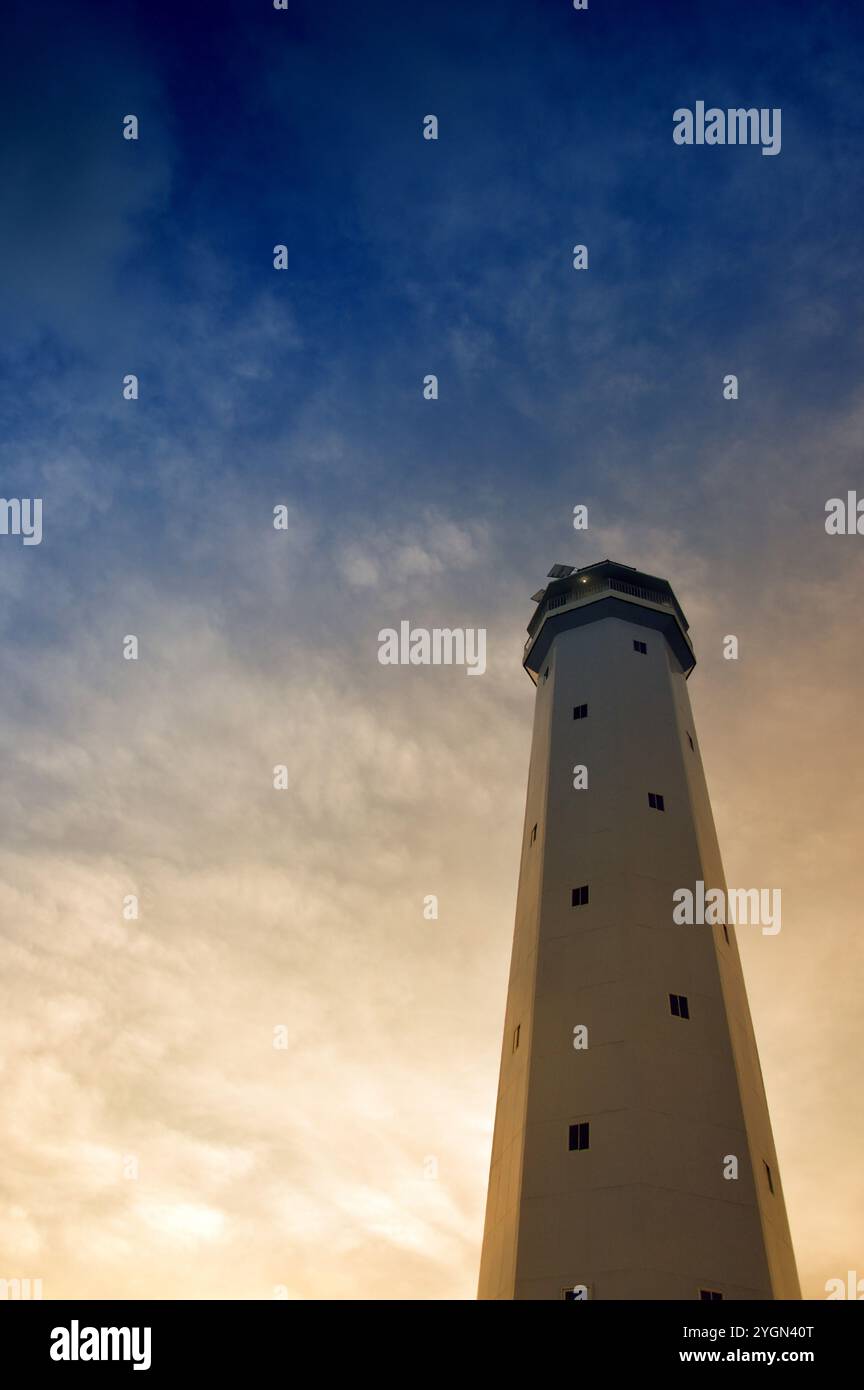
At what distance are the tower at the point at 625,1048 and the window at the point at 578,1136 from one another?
7 centimetres

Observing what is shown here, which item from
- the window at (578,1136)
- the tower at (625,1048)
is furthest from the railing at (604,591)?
the window at (578,1136)

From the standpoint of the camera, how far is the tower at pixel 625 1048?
93.5 ft

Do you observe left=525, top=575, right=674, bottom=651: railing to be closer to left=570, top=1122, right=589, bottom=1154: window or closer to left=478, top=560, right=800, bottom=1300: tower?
left=478, top=560, right=800, bottom=1300: tower

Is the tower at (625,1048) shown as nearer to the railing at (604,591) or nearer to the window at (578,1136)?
the window at (578,1136)

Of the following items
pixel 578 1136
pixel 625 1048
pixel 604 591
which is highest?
pixel 604 591

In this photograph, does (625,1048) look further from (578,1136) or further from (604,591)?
A: (604,591)

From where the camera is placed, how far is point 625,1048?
3192 centimetres

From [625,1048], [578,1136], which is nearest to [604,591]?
[625,1048]

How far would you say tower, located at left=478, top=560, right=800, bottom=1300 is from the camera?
93.5 feet

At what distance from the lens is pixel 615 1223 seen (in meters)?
28.6

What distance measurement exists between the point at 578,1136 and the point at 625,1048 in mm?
3078
